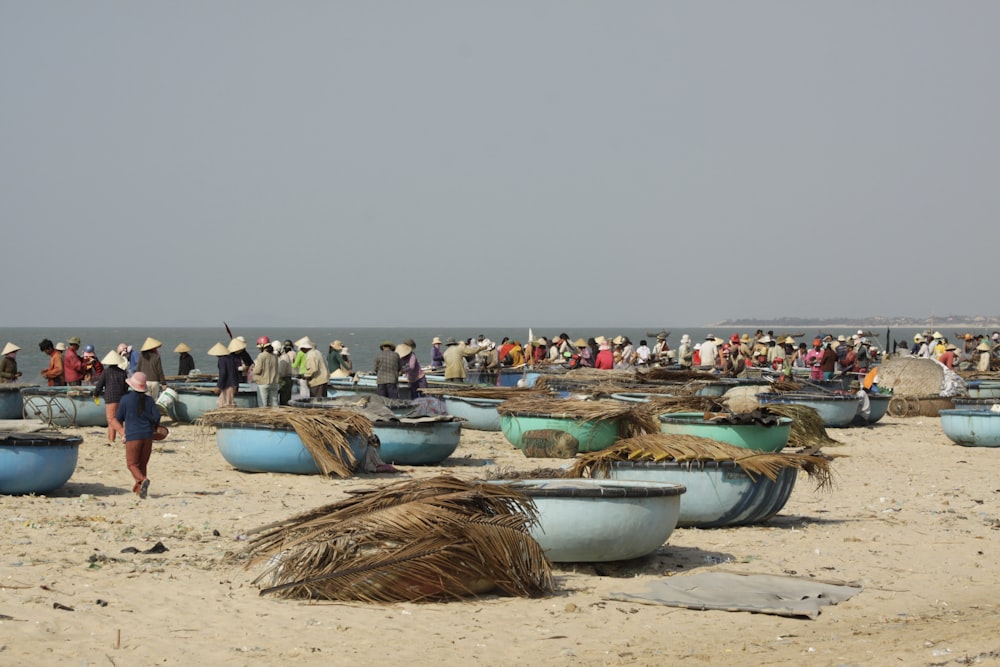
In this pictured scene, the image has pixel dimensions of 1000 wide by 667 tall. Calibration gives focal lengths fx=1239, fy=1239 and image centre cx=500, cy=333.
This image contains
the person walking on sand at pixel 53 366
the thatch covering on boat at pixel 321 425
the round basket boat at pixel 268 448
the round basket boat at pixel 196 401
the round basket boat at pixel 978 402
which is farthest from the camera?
the round basket boat at pixel 978 402

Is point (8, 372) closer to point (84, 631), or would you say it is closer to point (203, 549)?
point (203, 549)

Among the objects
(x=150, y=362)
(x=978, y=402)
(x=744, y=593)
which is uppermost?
(x=150, y=362)

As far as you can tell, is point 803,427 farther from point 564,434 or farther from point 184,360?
point 184,360

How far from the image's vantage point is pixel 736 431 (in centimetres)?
1529

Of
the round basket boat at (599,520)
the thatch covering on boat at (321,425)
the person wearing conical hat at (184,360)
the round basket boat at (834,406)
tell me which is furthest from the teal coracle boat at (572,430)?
the person wearing conical hat at (184,360)

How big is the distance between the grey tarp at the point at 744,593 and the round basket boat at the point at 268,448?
279 inches

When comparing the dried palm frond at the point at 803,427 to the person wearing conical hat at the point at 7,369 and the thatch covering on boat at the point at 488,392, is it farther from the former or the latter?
the person wearing conical hat at the point at 7,369

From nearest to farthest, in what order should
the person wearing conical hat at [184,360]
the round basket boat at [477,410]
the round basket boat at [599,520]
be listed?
1. the round basket boat at [599,520]
2. the round basket boat at [477,410]
3. the person wearing conical hat at [184,360]

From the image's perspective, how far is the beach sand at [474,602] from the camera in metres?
7.81

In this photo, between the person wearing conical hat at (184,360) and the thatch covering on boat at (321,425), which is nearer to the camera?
the thatch covering on boat at (321,425)

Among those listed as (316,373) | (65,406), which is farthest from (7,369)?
(316,373)

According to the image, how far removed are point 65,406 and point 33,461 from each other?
8577 millimetres

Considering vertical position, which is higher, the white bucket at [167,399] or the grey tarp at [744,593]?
the white bucket at [167,399]

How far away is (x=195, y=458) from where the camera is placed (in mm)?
18094
